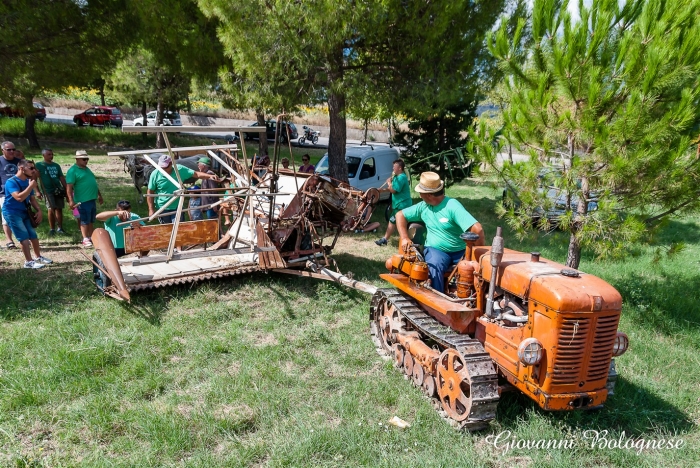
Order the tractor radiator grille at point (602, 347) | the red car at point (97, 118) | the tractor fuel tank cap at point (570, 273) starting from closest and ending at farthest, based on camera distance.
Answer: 1. the tractor radiator grille at point (602, 347)
2. the tractor fuel tank cap at point (570, 273)
3. the red car at point (97, 118)

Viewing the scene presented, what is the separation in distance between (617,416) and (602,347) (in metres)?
1.03

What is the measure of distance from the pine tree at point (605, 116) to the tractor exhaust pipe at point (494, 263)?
1982 millimetres

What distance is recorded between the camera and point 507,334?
163 inches

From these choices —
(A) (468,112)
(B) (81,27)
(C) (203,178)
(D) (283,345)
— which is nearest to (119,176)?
(B) (81,27)

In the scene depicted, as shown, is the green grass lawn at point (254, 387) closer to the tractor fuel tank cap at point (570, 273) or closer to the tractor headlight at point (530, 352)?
the tractor headlight at point (530, 352)

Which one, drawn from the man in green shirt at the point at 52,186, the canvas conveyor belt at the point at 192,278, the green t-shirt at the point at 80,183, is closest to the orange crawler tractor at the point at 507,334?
the canvas conveyor belt at the point at 192,278

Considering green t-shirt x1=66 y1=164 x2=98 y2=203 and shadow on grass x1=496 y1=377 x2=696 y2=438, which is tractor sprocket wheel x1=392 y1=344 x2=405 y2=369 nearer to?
shadow on grass x1=496 y1=377 x2=696 y2=438

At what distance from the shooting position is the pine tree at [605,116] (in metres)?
5.11

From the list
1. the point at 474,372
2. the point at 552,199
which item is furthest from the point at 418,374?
the point at 552,199

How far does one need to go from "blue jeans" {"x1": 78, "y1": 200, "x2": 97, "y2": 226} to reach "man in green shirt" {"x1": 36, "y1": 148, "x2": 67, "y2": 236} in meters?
1.08

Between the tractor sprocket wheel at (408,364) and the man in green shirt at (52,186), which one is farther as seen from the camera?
the man in green shirt at (52,186)

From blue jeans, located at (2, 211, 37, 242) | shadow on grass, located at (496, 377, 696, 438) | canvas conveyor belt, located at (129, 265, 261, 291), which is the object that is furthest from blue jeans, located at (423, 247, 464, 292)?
blue jeans, located at (2, 211, 37, 242)

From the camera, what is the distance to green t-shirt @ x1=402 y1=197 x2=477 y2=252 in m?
4.94

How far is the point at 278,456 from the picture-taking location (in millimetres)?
3732
